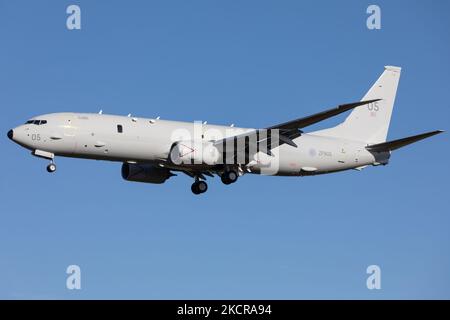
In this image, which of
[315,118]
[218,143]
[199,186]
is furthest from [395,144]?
[199,186]

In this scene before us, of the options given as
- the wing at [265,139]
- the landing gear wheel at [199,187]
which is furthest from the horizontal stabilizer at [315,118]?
the landing gear wheel at [199,187]

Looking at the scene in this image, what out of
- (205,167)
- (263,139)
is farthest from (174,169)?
(263,139)

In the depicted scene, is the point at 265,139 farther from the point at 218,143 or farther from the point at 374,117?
the point at 374,117

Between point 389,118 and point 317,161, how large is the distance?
8445mm

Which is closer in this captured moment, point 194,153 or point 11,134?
point 11,134

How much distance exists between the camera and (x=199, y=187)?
6362 centimetres

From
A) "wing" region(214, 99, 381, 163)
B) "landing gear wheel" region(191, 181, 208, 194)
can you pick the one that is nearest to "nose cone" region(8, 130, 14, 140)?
"wing" region(214, 99, 381, 163)

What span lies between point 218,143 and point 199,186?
5.17 metres

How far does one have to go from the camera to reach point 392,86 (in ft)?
229

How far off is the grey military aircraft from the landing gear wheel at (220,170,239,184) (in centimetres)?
3

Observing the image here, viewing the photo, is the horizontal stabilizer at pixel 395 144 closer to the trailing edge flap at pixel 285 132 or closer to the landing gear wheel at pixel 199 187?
the trailing edge flap at pixel 285 132

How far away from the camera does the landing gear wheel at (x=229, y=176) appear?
61531mm

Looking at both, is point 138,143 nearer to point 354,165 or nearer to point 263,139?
point 263,139

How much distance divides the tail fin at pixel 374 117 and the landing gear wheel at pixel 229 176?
29.4ft
